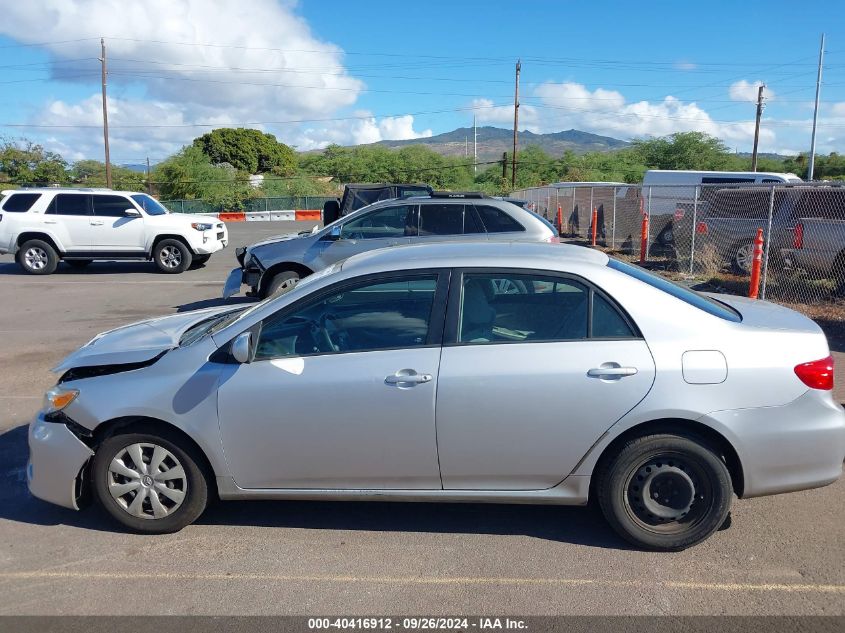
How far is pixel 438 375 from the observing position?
13.0ft

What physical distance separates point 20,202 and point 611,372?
16.5 meters

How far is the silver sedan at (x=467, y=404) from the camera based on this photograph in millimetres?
3939

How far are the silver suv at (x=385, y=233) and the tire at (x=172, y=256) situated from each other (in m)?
6.47

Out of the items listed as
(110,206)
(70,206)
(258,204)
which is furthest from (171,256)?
(258,204)

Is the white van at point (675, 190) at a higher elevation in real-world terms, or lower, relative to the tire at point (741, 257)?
higher

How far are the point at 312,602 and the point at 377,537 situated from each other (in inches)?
29.3

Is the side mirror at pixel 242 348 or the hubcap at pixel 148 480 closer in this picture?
the side mirror at pixel 242 348

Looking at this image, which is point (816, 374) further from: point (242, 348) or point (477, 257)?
point (242, 348)

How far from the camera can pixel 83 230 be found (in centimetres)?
1667

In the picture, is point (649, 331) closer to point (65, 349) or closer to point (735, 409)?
point (735, 409)

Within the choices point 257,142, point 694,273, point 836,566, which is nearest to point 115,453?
point 836,566

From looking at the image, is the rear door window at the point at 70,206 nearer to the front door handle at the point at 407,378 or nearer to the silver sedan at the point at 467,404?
the silver sedan at the point at 467,404

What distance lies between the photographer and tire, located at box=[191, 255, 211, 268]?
57.2 ft

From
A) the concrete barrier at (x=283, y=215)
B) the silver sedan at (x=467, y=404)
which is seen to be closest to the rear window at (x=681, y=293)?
the silver sedan at (x=467, y=404)
